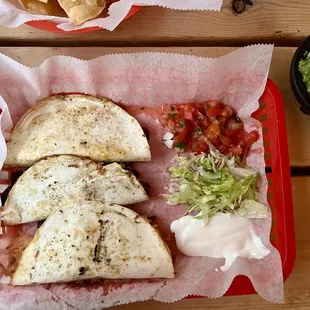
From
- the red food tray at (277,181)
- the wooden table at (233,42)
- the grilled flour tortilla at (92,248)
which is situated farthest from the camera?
the wooden table at (233,42)

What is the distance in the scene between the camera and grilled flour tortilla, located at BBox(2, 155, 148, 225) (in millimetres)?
1806

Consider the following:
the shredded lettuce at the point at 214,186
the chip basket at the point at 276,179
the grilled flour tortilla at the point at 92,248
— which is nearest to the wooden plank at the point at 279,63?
the chip basket at the point at 276,179

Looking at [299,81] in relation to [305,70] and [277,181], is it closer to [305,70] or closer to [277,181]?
[305,70]

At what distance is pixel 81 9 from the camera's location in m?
1.82

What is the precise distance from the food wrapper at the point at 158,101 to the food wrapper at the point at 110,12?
0.11 m

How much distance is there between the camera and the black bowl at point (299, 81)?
6.13ft

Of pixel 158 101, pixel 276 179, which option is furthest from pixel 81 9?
pixel 276 179

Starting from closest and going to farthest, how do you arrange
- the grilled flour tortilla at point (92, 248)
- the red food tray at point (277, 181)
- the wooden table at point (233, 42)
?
the grilled flour tortilla at point (92, 248)
the red food tray at point (277, 181)
the wooden table at point (233, 42)

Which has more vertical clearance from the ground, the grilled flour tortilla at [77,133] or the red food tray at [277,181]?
the grilled flour tortilla at [77,133]

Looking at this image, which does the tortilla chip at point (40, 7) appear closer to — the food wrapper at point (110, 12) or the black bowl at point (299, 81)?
the food wrapper at point (110, 12)

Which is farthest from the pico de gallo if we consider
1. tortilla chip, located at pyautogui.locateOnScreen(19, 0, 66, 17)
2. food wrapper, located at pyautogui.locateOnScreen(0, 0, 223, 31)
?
tortilla chip, located at pyautogui.locateOnScreen(19, 0, 66, 17)

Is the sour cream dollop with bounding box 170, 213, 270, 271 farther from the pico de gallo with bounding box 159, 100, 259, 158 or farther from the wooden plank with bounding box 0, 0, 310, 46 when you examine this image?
the wooden plank with bounding box 0, 0, 310, 46

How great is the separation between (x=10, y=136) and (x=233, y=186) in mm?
772

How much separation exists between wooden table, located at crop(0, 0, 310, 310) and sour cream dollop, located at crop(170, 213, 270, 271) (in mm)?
194
